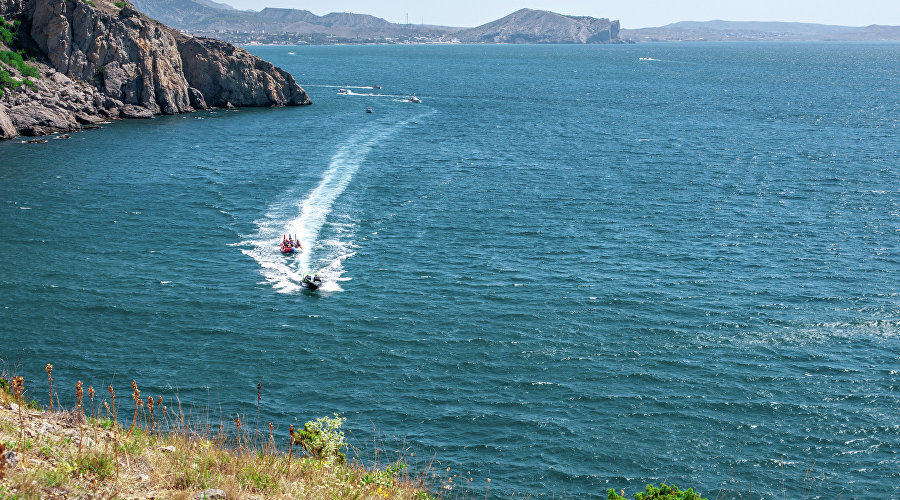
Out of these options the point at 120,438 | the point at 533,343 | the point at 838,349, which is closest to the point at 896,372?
the point at 838,349

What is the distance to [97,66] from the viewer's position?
13200 cm

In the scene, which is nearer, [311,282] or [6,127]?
[311,282]

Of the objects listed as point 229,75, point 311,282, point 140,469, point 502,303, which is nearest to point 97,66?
point 229,75

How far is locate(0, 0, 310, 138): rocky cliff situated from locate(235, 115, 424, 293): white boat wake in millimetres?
54853

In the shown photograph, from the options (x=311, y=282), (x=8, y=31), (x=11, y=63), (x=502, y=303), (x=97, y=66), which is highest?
(x=8, y=31)

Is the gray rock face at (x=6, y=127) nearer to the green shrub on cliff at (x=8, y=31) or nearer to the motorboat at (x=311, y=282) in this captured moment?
the green shrub on cliff at (x=8, y=31)

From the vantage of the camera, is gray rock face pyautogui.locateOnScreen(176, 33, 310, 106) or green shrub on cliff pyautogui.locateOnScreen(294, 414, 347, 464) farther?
gray rock face pyautogui.locateOnScreen(176, 33, 310, 106)

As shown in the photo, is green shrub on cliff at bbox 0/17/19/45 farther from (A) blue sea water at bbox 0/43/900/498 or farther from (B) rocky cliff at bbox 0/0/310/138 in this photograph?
(A) blue sea water at bbox 0/43/900/498

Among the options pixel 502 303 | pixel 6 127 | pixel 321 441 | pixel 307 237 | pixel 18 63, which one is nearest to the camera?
pixel 321 441

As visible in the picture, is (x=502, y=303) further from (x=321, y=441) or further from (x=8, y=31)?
(x=8, y=31)

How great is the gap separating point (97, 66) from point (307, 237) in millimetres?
84315

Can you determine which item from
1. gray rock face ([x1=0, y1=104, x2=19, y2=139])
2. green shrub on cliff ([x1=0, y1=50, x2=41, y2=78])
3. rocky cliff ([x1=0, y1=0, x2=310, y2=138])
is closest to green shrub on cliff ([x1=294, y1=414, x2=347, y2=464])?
gray rock face ([x1=0, y1=104, x2=19, y2=139])

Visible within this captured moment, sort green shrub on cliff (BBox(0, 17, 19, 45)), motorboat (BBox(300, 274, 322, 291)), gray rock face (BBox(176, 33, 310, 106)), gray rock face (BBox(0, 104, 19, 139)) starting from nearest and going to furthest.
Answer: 1. motorboat (BBox(300, 274, 322, 291))
2. gray rock face (BBox(0, 104, 19, 139))
3. green shrub on cliff (BBox(0, 17, 19, 45))
4. gray rock face (BBox(176, 33, 310, 106))

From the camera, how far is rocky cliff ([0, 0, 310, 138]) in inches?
4710
